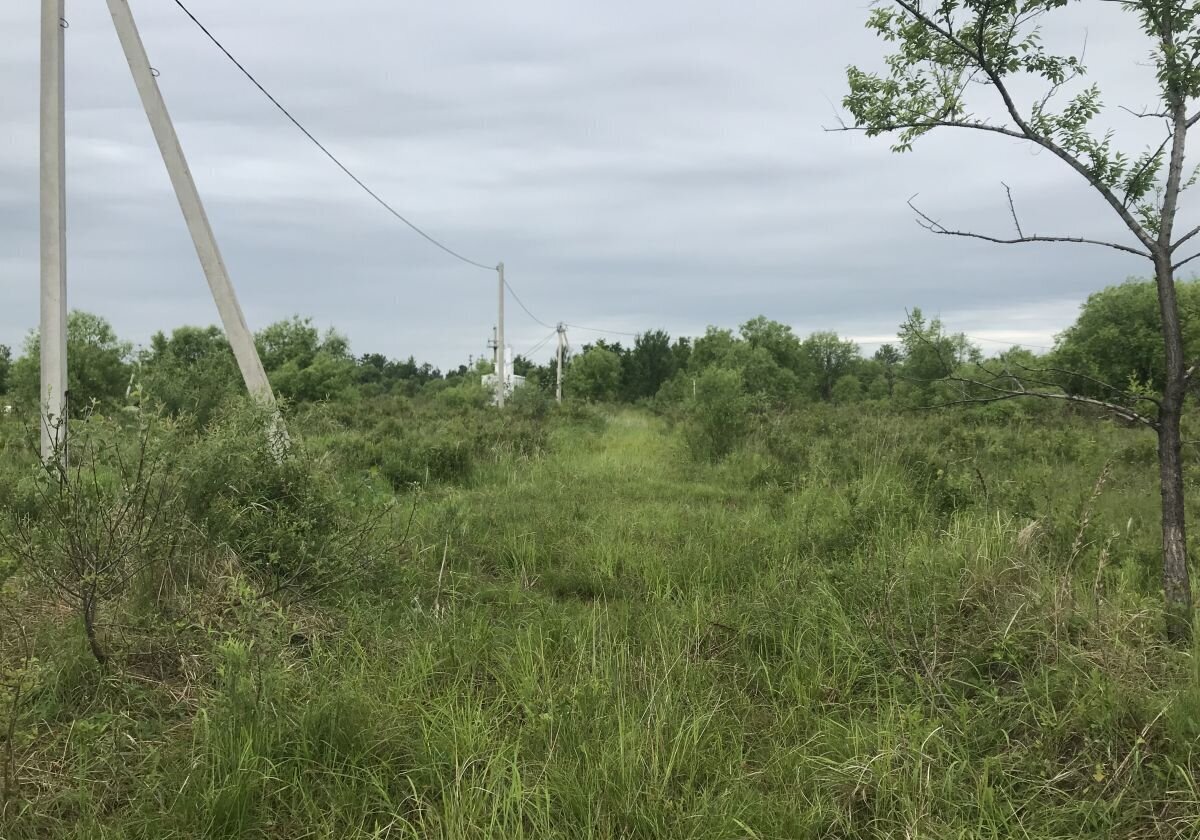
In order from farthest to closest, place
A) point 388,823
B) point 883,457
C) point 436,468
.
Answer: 1. point 436,468
2. point 883,457
3. point 388,823

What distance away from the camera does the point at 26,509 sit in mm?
4355

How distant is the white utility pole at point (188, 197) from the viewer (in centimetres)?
597

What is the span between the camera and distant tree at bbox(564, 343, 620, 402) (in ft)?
200

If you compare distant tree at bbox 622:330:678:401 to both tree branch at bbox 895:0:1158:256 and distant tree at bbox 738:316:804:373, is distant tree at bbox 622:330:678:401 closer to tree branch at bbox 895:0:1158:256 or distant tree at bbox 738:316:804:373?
distant tree at bbox 738:316:804:373

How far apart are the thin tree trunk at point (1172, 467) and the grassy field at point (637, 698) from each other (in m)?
0.14

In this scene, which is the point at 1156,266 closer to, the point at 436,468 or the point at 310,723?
the point at 310,723

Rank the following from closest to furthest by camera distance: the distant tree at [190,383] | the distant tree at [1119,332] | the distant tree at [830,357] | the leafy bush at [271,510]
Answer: the leafy bush at [271,510] < the distant tree at [190,383] < the distant tree at [1119,332] < the distant tree at [830,357]

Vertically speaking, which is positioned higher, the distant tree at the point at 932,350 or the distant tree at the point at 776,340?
the distant tree at the point at 776,340

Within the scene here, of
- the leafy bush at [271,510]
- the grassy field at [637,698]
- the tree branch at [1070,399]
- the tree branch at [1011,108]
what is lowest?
the grassy field at [637,698]

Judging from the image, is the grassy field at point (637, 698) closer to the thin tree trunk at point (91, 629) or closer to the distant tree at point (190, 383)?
the thin tree trunk at point (91, 629)

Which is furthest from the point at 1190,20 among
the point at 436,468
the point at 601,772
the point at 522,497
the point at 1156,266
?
the point at 436,468

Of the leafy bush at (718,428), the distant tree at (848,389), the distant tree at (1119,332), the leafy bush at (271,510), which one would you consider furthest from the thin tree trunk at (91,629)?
the distant tree at (848,389)

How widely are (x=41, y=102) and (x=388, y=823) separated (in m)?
6.79

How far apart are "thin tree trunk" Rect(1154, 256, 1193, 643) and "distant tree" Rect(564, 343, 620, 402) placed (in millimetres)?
56673
